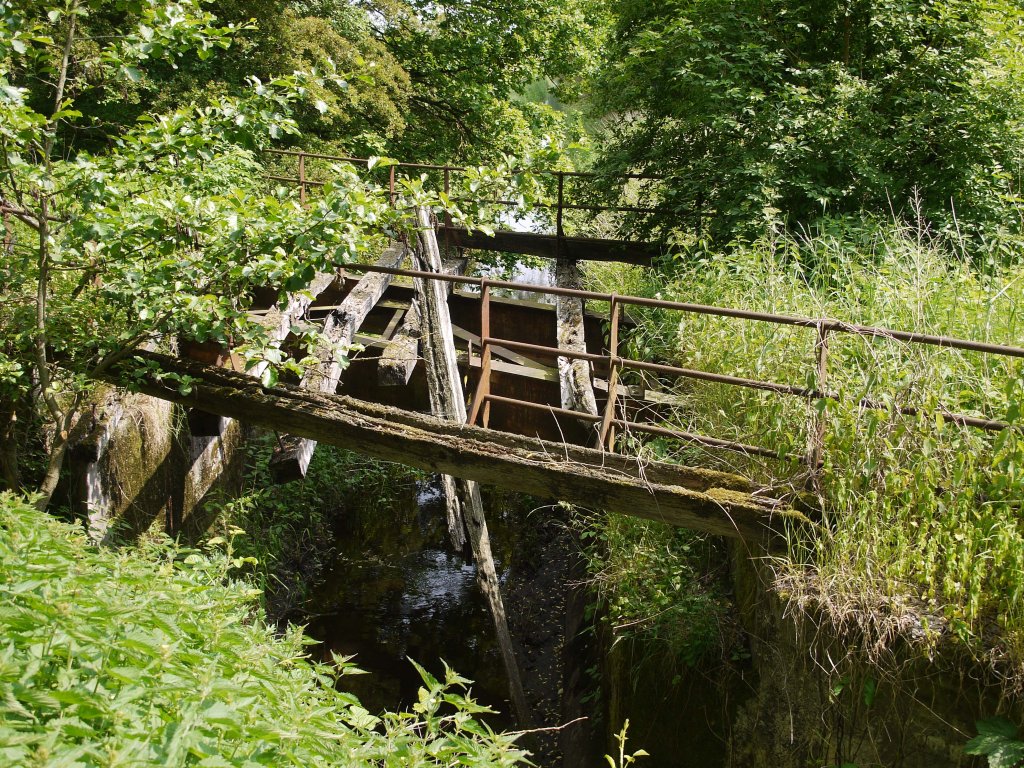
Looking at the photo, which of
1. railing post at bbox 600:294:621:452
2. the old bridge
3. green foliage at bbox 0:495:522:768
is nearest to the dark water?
the old bridge

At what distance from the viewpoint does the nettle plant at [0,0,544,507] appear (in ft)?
14.6

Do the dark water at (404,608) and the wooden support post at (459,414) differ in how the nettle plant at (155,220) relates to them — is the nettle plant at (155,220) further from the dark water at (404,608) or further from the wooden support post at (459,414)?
the dark water at (404,608)

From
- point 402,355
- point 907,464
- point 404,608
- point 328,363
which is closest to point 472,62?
point 402,355

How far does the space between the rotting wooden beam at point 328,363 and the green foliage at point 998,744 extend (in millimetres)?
4023

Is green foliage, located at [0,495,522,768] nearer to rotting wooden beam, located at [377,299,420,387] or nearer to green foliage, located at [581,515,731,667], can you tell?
green foliage, located at [581,515,731,667]

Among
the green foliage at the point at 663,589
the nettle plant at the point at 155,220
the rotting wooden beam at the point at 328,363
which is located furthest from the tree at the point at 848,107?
the nettle plant at the point at 155,220

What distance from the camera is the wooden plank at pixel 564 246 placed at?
34.7 ft

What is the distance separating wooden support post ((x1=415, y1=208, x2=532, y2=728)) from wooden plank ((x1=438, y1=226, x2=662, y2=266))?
126 inches

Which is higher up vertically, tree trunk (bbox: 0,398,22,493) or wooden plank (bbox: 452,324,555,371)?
wooden plank (bbox: 452,324,555,371)

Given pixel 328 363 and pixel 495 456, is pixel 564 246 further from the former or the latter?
pixel 495 456

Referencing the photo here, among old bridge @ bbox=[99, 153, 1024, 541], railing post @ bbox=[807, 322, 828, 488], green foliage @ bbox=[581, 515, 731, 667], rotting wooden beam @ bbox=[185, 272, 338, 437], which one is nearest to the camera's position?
railing post @ bbox=[807, 322, 828, 488]

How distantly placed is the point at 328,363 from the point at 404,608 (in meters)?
3.44

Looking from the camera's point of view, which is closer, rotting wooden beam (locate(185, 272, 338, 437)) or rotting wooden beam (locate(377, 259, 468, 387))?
rotting wooden beam (locate(185, 272, 338, 437))

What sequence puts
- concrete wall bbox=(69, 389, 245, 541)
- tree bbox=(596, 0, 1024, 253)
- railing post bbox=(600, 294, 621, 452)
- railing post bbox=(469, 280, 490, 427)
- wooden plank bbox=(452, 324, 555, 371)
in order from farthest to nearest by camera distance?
wooden plank bbox=(452, 324, 555, 371) < tree bbox=(596, 0, 1024, 253) < concrete wall bbox=(69, 389, 245, 541) < railing post bbox=(469, 280, 490, 427) < railing post bbox=(600, 294, 621, 452)
